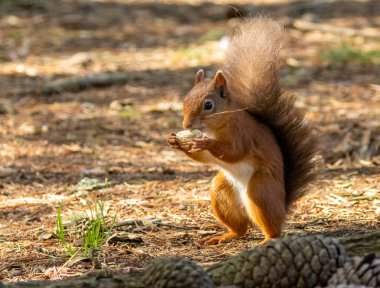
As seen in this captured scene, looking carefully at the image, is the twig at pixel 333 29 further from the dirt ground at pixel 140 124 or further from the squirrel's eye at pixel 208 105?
the squirrel's eye at pixel 208 105

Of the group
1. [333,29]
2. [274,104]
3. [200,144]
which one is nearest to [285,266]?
[200,144]

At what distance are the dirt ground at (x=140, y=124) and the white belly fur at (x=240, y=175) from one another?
20 cm

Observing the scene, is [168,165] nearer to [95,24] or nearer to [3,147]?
[3,147]

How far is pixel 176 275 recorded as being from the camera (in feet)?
7.00

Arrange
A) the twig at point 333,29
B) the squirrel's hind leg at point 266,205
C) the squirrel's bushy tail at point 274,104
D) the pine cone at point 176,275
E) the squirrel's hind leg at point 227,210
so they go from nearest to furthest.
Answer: the pine cone at point 176,275
the squirrel's hind leg at point 266,205
the squirrel's hind leg at point 227,210
the squirrel's bushy tail at point 274,104
the twig at point 333,29

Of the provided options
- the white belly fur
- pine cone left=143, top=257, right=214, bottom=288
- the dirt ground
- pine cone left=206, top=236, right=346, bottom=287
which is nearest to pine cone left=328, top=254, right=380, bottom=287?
pine cone left=206, top=236, right=346, bottom=287

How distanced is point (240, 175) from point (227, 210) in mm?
166

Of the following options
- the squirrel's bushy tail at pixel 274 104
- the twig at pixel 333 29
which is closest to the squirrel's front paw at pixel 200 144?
the squirrel's bushy tail at pixel 274 104

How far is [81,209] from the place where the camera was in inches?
148

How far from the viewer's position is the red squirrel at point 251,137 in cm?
326

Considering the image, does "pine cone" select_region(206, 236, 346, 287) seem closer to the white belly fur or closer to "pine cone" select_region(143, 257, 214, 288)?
"pine cone" select_region(143, 257, 214, 288)

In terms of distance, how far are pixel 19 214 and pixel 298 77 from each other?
12.7 feet

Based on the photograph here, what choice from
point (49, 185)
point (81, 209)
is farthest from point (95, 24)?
point (81, 209)

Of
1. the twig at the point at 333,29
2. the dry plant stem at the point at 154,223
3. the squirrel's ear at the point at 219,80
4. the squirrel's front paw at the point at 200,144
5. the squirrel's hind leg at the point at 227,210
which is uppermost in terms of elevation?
the squirrel's ear at the point at 219,80
